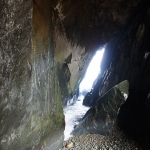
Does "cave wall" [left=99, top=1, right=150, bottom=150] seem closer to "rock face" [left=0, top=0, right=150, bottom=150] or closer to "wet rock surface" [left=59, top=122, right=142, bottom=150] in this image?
"rock face" [left=0, top=0, right=150, bottom=150]

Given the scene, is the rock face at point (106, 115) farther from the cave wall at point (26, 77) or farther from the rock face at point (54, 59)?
the cave wall at point (26, 77)

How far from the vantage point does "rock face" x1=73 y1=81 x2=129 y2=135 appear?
6559 millimetres

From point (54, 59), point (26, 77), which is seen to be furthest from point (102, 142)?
point (26, 77)

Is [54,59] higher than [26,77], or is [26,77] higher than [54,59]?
[54,59]

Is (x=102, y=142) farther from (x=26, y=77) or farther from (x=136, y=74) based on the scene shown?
(x=26, y=77)

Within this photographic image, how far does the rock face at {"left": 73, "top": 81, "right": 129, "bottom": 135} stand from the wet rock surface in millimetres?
296

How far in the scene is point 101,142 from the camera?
228 inches

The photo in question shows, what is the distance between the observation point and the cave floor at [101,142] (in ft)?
17.6

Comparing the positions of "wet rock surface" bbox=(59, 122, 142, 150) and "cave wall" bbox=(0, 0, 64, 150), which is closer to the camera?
"cave wall" bbox=(0, 0, 64, 150)

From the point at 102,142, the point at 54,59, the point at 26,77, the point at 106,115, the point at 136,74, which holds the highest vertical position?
the point at 54,59

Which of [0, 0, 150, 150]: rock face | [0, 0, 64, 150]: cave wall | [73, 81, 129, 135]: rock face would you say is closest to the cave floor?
[73, 81, 129, 135]: rock face

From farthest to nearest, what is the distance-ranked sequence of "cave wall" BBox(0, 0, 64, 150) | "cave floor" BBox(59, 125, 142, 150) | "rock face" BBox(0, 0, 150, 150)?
"cave floor" BBox(59, 125, 142, 150)
"rock face" BBox(0, 0, 150, 150)
"cave wall" BBox(0, 0, 64, 150)

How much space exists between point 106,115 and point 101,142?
4.24 feet

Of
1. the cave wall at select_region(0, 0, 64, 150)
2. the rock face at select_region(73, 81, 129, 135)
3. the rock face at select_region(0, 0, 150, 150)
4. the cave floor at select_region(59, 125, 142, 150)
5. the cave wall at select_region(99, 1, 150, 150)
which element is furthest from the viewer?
the rock face at select_region(73, 81, 129, 135)
